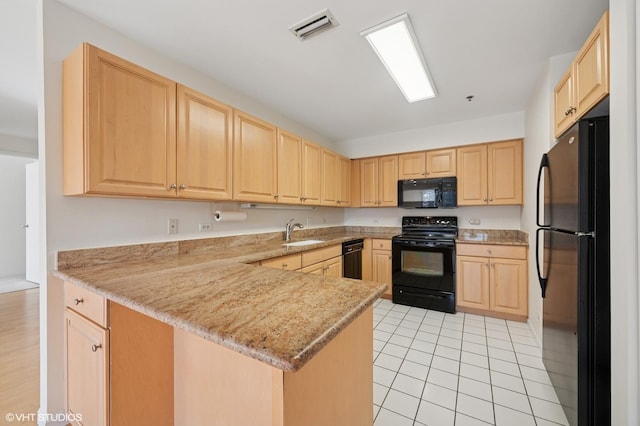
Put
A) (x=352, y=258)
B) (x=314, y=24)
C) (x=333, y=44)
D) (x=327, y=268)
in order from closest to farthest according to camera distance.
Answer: (x=314, y=24) < (x=333, y=44) < (x=327, y=268) < (x=352, y=258)

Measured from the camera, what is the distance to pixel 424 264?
132 inches

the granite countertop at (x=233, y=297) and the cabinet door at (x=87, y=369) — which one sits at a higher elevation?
the granite countertop at (x=233, y=297)

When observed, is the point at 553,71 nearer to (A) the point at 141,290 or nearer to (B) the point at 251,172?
(B) the point at 251,172

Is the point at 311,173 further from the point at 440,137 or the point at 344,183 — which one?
the point at 440,137

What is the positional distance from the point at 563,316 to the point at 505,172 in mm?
2278

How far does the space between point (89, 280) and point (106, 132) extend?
0.82 meters

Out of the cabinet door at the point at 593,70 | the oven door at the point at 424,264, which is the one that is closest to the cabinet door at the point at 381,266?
the oven door at the point at 424,264

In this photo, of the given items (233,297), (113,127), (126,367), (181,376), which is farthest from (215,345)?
(113,127)

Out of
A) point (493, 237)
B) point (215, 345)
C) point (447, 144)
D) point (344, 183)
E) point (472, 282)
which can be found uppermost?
point (447, 144)

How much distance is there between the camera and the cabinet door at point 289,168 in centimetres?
280

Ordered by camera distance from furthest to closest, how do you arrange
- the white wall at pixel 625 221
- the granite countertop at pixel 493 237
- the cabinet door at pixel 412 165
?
the cabinet door at pixel 412 165 → the granite countertop at pixel 493 237 → the white wall at pixel 625 221

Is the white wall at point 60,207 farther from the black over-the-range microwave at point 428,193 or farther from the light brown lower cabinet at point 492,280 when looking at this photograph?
the light brown lower cabinet at point 492,280

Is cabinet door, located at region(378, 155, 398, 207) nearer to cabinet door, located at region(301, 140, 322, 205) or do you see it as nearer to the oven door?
the oven door

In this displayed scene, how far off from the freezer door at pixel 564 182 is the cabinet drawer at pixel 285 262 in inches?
78.7
